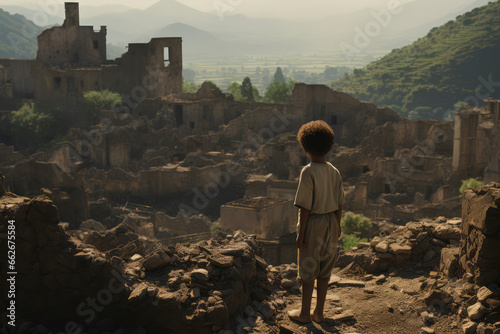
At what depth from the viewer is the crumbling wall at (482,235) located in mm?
5914

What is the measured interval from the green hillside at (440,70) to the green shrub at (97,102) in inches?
1669

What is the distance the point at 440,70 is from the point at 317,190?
247 feet

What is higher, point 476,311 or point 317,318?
point 476,311

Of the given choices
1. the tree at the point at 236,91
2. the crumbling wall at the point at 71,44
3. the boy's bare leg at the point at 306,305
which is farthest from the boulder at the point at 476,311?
the tree at the point at 236,91

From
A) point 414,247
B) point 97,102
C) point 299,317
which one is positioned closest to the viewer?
point 299,317

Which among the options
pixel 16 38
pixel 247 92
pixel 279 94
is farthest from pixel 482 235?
pixel 16 38

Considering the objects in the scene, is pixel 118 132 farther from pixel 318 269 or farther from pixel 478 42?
pixel 478 42

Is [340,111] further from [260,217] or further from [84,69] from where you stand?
[260,217]

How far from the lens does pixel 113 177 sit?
30.4 metres

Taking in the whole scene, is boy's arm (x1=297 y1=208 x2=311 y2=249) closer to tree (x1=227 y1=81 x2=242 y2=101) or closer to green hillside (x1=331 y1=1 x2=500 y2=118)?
tree (x1=227 y1=81 x2=242 y2=101)

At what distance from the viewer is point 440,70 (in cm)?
7712

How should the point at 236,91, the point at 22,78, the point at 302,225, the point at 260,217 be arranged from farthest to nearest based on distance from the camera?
the point at 236,91
the point at 22,78
the point at 260,217
the point at 302,225

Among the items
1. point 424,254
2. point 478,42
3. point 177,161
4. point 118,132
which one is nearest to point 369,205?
point 177,161

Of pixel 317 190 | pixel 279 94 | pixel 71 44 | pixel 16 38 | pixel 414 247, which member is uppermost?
pixel 16 38
